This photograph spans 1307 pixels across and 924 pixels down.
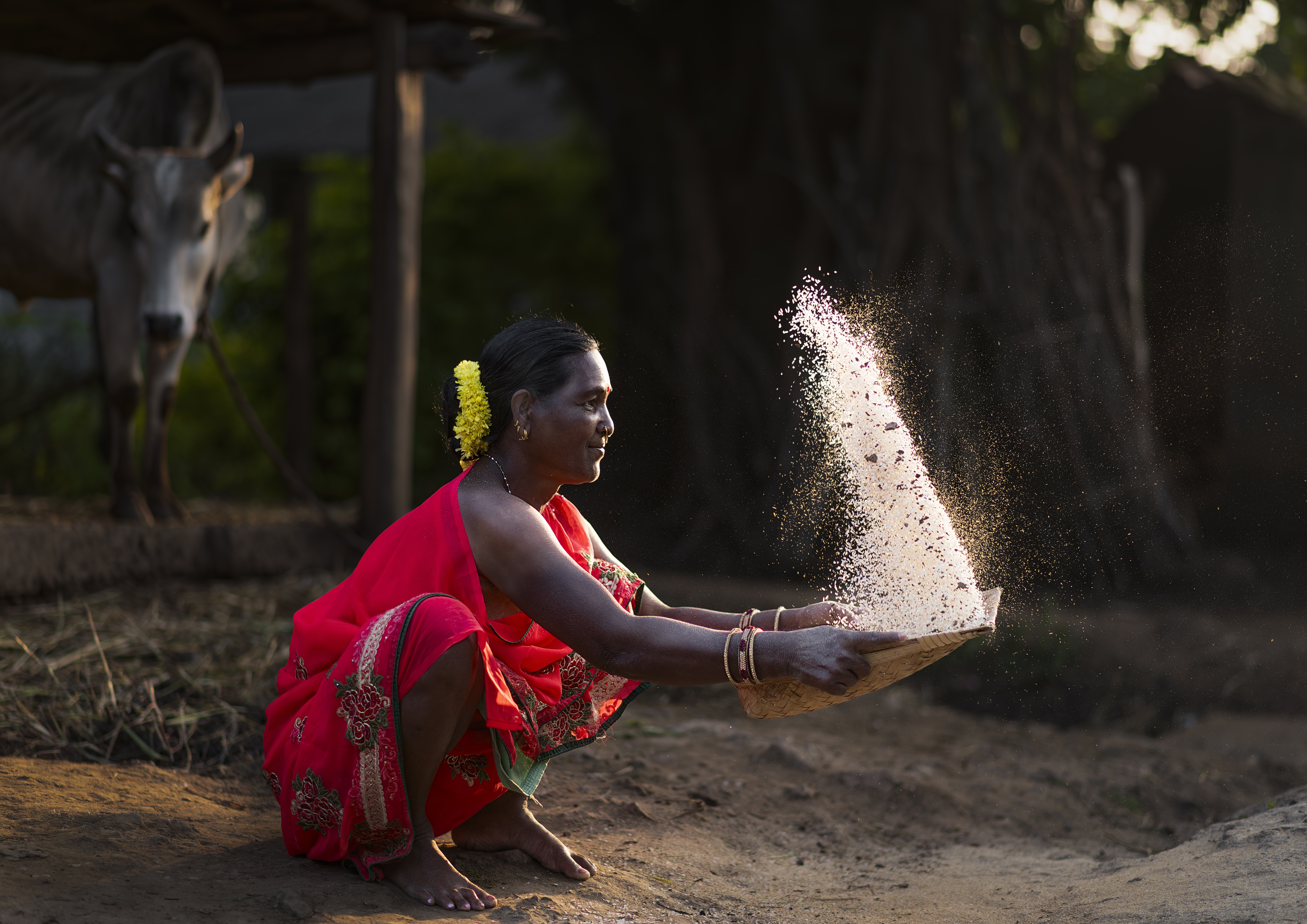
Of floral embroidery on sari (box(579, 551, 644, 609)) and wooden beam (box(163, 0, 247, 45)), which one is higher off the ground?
wooden beam (box(163, 0, 247, 45))

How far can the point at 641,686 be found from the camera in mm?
2693

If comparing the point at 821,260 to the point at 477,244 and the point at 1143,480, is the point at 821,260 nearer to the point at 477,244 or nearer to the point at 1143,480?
the point at 1143,480

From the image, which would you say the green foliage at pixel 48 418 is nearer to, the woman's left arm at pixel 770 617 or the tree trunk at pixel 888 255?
the tree trunk at pixel 888 255

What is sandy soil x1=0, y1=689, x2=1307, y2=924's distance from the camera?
89.4 inches

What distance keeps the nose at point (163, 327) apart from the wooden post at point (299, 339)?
358 centimetres

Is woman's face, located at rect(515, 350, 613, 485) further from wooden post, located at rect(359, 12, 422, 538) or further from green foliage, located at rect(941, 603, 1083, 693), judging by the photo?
green foliage, located at rect(941, 603, 1083, 693)

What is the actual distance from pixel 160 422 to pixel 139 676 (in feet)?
7.54

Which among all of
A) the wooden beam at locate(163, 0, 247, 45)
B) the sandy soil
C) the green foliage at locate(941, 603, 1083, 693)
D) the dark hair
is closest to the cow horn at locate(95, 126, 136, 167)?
the wooden beam at locate(163, 0, 247, 45)

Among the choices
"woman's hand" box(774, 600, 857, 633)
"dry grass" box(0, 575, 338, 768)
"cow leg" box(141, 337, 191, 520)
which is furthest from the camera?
"cow leg" box(141, 337, 191, 520)

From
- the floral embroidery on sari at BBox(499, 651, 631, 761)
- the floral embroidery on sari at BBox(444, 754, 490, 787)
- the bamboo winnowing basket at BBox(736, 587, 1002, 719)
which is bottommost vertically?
the floral embroidery on sari at BBox(444, 754, 490, 787)

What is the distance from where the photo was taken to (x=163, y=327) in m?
4.67

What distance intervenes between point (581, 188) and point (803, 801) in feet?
27.1

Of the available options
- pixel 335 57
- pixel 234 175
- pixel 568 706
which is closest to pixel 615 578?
pixel 568 706

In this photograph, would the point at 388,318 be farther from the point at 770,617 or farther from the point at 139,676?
the point at 770,617
